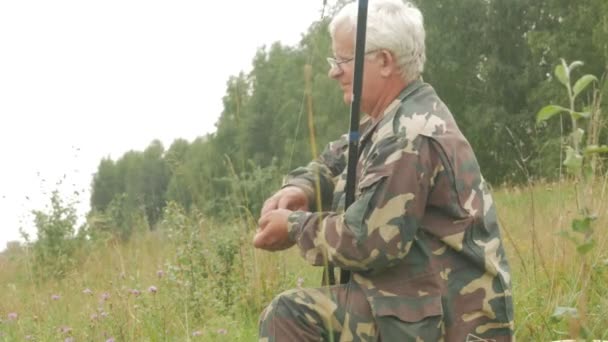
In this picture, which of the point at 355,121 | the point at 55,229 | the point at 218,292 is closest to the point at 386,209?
the point at 355,121

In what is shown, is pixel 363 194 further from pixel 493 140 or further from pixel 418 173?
pixel 493 140

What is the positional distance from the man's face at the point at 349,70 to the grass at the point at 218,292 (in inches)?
54.6

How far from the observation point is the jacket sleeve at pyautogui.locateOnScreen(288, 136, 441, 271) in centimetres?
241

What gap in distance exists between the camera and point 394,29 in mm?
2682

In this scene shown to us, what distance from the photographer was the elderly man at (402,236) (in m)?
2.43

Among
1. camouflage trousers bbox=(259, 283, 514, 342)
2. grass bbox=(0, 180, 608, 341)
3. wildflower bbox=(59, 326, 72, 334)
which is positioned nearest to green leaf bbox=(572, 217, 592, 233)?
camouflage trousers bbox=(259, 283, 514, 342)

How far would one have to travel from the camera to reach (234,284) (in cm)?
521

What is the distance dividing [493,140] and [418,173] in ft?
108

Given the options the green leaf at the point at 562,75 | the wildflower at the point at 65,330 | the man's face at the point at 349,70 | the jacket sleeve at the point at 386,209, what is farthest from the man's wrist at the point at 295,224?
the wildflower at the point at 65,330

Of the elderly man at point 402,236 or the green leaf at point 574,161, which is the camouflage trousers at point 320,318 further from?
the green leaf at point 574,161

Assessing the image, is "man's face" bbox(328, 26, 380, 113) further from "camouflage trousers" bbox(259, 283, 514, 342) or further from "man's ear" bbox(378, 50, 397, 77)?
"camouflage trousers" bbox(259, 283, 514, 342)

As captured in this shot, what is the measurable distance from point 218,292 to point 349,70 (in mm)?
2620

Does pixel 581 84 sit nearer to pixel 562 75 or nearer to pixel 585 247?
pixel 562 75

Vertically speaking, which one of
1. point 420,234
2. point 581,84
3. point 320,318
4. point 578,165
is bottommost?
point 320,318
